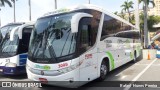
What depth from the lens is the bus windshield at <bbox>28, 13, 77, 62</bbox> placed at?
7.62 m

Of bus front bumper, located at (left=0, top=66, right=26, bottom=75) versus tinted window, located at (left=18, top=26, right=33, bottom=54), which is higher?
tinted window, located at (left=18, top=26, right=33, bottom=54)

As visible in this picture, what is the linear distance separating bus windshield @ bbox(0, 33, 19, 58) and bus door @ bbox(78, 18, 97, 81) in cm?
421

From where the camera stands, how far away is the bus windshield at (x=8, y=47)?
11.0 m

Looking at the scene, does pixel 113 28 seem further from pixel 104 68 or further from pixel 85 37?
pixel 85 37

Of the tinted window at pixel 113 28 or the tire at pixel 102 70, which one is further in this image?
the tinted window at pixel 113 28

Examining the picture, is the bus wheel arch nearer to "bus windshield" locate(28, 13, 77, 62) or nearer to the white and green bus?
the white and green bus

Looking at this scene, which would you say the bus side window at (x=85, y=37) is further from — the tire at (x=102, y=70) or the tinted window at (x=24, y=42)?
the tinted window at (x=24, y=42)

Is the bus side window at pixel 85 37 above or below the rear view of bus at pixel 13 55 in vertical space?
above

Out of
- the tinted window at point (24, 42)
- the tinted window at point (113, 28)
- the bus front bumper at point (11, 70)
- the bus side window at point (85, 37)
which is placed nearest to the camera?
the bus side window at point (85, 37)

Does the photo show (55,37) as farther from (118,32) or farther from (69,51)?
(118,32)

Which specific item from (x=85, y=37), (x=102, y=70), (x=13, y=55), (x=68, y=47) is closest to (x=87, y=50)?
(x=85, y=37)

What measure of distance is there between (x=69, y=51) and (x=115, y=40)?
188 inches

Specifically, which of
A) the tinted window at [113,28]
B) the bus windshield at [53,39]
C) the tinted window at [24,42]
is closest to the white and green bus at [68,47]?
the bus windshield at [53,39]

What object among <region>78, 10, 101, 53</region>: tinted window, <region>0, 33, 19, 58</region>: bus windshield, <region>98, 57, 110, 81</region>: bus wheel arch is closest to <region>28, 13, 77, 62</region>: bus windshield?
<region>78, 10, 101, 53</region>: tinted window
